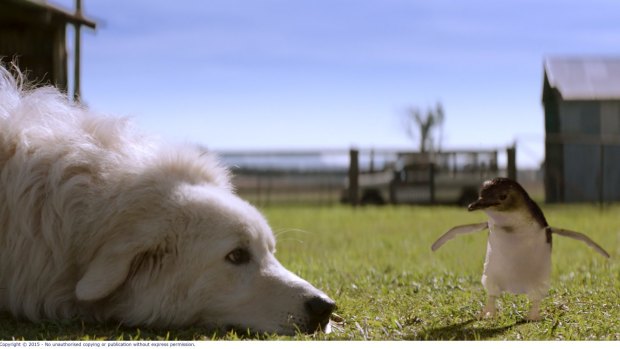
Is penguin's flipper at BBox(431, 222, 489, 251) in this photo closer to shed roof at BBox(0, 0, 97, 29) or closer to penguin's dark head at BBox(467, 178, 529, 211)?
penguin's dark head at BBox(467, 178, 529, 211)

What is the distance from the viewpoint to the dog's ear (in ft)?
12.1

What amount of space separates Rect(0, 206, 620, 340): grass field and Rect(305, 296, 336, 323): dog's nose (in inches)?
3.9

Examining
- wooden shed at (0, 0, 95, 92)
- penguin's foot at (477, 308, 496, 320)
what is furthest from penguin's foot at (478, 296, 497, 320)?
wooden shed at (0, 0, 95, 92)

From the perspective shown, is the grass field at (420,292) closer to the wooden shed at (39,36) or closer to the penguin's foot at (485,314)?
the penguin's foot at (485,314)

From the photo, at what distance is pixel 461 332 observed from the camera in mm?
3686

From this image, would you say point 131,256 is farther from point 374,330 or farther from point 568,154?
point 568,154

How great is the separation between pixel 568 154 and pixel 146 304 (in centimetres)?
1115

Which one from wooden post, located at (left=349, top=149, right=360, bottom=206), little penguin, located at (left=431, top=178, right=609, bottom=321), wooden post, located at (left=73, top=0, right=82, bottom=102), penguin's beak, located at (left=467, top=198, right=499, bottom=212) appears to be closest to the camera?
penguin's beak, located at (left=467, top=198, right=499, bottom=212)

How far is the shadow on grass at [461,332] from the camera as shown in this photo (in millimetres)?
3592

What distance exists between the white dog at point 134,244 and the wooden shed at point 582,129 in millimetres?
7704

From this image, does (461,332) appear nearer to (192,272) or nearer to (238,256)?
(238,256)

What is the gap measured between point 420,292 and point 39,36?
6255mm

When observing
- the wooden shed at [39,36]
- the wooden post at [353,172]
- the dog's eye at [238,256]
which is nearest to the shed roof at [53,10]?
the wooden shed at [39,36]

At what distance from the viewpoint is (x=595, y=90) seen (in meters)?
11.8
